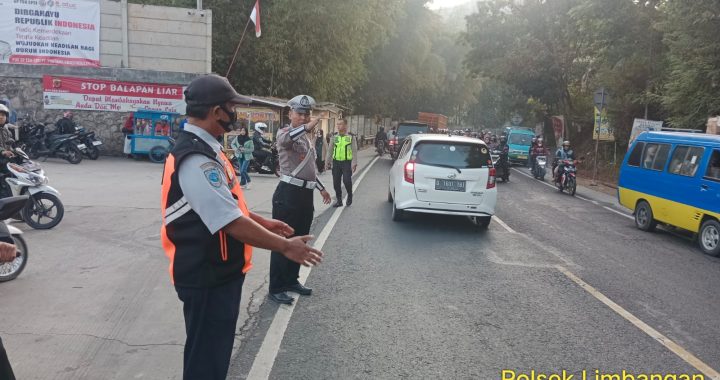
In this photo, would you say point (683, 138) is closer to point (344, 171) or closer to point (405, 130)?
point (344, 171)

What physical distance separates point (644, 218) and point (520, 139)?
20.3m

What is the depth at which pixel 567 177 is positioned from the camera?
17172 millimetres

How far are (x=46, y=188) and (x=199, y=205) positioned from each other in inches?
269

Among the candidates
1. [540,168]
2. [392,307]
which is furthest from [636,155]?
[540,168]

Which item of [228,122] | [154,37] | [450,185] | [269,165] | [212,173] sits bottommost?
[269,165]

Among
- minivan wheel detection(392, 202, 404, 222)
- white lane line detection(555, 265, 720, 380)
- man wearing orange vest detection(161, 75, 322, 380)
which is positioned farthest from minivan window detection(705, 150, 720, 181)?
man wearing orange vest detection(161, 75, 322, 380)

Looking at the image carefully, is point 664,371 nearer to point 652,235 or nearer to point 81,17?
point 652,235

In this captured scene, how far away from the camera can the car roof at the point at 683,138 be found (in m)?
9.21

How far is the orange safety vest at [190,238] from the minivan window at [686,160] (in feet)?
30.1

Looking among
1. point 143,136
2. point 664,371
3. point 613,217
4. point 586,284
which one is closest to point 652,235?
point 613,217

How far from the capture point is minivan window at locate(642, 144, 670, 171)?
1020 centimetres

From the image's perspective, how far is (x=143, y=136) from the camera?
1859cm

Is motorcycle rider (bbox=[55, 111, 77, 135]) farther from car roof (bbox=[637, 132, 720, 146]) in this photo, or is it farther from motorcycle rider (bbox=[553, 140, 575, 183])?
car roof (bbox=[637, 132, 720, 146])

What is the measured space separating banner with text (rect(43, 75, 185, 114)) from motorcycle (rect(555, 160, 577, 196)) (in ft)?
41.3
